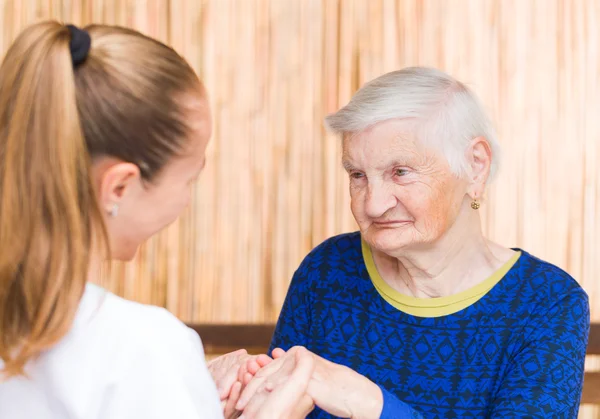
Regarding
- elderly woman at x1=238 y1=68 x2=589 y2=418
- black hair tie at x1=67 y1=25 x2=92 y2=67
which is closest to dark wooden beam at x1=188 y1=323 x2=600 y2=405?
elderly woman at x1=238 y1=68 x2=589 y2=418

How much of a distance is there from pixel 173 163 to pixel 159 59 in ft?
0.49

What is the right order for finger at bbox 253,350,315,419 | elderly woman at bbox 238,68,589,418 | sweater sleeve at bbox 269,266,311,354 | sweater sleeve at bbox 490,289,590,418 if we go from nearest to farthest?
finger at bbox 253,350,315,419
sweater sleeve at bbox 490,289,590,418
elderly woman at bbox 238,68,589,418
sweater sleeve at bbox 269,266,311,354

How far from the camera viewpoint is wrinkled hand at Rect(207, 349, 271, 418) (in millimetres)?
1553

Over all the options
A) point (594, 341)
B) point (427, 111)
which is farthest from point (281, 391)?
point (594, 341)

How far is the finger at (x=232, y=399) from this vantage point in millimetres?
1539

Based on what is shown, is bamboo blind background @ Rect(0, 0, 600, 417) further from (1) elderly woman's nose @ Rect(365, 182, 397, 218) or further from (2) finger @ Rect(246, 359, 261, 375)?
(2) finger @ Rect(246, 359, 261, 375)

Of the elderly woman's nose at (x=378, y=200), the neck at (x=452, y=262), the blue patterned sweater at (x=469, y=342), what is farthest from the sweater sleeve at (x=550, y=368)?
the elderly woman's nose at (x=378, y=200)

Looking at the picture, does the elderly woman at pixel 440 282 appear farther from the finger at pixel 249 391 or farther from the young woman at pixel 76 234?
the young woman at pixel 76 234

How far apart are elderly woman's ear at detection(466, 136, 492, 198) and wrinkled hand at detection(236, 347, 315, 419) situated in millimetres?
623

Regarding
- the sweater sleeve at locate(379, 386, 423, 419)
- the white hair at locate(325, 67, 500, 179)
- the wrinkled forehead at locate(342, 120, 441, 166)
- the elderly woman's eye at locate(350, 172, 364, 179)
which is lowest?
the sweater sleeve at locate(379, 386, 423, 419)

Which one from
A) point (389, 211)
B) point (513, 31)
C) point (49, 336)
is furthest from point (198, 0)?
point (49, 336)

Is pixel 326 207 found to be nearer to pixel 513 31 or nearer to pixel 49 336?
pixel 513 31

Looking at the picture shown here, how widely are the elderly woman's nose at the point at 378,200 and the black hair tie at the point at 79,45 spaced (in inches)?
35.6

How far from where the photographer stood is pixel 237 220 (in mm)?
2826
